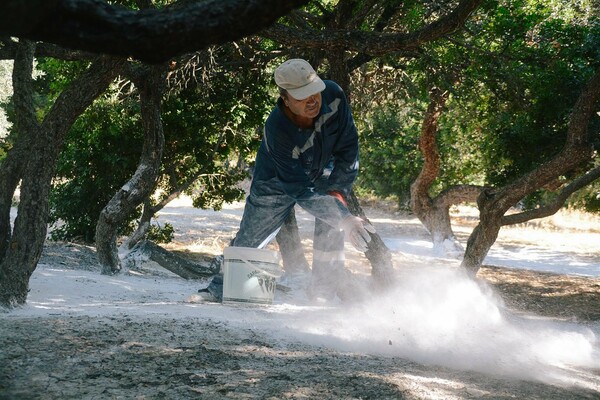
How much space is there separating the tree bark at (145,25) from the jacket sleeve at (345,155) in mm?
3695

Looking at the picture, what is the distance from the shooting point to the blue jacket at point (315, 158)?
6.21 meters

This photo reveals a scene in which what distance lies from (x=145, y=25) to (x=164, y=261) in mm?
7456

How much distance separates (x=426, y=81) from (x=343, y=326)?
20.1 ft

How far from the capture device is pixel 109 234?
27.6 feet

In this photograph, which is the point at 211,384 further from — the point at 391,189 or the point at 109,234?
the point at 391,189

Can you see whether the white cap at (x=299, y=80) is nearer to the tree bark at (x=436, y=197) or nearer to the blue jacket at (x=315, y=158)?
the blue jacket at (x=315, y=158)

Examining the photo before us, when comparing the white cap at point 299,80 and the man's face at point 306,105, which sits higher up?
the white cap at point 299,80

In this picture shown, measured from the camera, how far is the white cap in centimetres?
578

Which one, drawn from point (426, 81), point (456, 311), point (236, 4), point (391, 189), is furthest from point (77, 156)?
point (391, 189)

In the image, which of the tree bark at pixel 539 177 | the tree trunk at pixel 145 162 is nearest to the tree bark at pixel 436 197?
the tree bark at pixel 539 177

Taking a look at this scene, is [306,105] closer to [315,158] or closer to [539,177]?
[315,158]

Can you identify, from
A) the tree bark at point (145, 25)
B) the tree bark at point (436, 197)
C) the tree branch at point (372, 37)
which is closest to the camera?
the tree bark at point (145, 25)

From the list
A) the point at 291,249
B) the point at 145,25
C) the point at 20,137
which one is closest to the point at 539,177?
the point at 291,249

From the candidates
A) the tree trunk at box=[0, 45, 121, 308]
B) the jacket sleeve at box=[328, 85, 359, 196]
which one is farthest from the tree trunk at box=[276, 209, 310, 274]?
the tree trunk at box=[0, 45, 121, 308]
